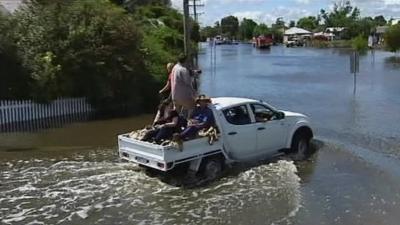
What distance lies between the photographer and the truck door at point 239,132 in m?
12.7

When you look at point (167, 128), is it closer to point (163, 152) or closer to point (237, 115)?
point (163, 152)

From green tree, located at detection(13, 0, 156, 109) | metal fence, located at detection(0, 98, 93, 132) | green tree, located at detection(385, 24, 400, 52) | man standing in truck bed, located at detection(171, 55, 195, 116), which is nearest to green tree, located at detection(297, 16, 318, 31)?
green tree, located at detection(385, 24, 400, 52)

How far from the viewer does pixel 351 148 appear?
15281 mm

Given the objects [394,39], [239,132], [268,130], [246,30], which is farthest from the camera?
A: [246,30]

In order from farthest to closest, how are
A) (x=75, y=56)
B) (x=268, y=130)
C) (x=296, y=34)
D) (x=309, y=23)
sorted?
1. (x=309, y=23)
2. (x=296, y=34)
3. (x=75, y=56)
4. (x=268, y=130)

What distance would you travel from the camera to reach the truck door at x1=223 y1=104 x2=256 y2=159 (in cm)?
1270

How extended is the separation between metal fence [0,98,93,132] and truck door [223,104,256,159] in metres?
8.96

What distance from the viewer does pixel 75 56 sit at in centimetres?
2153

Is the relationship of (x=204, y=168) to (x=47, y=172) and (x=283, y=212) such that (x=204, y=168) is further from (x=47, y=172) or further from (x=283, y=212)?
(x=47, y=172)

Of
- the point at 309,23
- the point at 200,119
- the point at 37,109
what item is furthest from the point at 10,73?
the point at 309,23

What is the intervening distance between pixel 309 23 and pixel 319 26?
9.83 metres

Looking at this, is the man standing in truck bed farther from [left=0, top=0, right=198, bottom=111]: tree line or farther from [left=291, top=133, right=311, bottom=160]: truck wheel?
[left=0, top=0, right=198, bottom=111]: tree line

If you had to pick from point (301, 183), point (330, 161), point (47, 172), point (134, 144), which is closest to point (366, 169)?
point (330, 161)

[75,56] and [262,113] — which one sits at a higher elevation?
[75,56]
